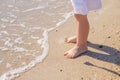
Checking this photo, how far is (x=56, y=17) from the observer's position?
5.25 m

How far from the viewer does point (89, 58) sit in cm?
387

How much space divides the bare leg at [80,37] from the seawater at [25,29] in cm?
36

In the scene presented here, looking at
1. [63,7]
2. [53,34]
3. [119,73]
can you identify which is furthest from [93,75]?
[63,7]

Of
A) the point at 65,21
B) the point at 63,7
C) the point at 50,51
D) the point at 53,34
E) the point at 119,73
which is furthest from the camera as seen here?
the point at 63,7

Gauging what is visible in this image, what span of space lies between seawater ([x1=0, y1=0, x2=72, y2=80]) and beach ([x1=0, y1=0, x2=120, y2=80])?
15 millimetres

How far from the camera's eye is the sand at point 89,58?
3561 millimetres

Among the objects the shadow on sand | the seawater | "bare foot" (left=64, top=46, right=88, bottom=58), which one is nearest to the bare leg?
"bare foot" (left=64, top=46, right=88, bottom=58)

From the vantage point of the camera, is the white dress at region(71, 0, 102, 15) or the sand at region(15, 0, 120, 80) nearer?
the sand at region(15, 0, 120, 80)

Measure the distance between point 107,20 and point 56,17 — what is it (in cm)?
90

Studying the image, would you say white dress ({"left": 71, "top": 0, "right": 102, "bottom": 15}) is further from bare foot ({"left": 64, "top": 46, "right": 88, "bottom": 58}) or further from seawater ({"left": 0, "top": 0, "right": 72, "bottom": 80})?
seawater ({"left": 0, "top": 0, "right": 72, "bottom": 80})

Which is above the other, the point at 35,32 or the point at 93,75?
the point at 35,32

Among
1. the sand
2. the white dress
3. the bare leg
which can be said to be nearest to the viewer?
the sand

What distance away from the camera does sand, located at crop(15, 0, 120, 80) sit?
11.7ft

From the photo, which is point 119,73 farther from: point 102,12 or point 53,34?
point 102,12
